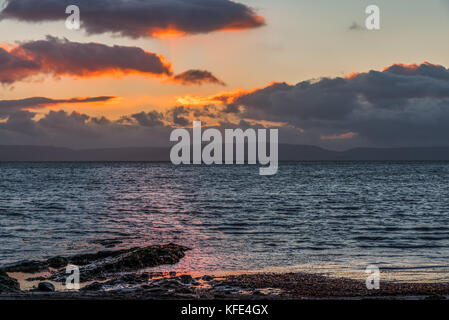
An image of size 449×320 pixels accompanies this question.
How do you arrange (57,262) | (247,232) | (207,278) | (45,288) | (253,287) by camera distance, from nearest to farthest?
(45,288) → (253,287) → (207,278) → (57,262) → (247,232)

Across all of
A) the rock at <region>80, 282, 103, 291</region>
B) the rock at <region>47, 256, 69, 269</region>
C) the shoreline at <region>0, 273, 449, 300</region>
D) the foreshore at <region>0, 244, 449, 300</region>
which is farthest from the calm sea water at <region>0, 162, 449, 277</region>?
the rock at <region>80, 282, 103, 291</region>

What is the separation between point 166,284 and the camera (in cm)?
1523

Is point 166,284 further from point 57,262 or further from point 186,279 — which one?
point 57,262

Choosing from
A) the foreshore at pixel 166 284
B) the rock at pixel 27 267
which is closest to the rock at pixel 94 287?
the foreshore at pixel 166 284

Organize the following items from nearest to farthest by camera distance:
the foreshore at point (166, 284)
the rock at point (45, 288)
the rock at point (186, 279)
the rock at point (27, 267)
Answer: the foreshore at point (166, 284) → the rock at point (45, 288) → the rock at point (186, 279) → the rock at point (27, 267)

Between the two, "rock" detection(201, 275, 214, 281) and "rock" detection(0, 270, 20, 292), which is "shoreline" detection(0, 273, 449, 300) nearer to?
"rock" detection(201, 275, 214, 281)

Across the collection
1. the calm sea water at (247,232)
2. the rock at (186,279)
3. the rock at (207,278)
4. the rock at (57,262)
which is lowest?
the calm sea water at (247,232)

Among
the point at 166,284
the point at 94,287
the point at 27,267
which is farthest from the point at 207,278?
the point at 27,267

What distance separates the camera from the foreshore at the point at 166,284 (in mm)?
12828

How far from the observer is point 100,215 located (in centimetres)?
4009

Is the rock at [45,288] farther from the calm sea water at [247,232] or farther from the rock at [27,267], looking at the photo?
the calm sea water at [247,232]

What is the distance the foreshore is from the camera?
1283cm
